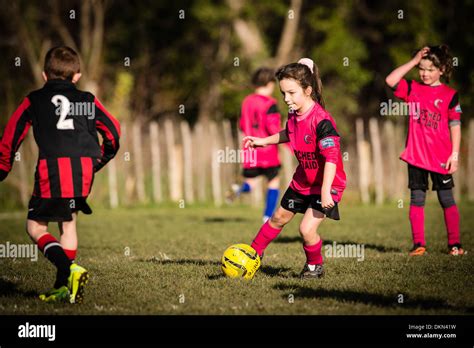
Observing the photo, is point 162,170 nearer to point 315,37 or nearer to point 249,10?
point 249,10

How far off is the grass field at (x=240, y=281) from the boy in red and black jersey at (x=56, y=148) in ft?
1.84

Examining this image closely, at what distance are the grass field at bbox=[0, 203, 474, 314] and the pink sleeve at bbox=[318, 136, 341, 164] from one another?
1157 millimetres

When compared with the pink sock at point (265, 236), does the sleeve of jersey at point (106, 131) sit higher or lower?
higher

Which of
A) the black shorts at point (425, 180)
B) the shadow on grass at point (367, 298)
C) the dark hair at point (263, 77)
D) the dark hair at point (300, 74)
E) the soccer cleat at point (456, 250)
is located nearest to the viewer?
the shadow on grass at point (367, 298)

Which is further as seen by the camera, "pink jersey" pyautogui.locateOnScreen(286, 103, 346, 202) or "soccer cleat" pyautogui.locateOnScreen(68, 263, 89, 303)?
"pink jersey" pyautogui.locateOnScreen(286, 103, 346, 202)

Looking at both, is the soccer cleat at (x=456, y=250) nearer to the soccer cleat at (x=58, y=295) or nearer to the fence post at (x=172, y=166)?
the soccer cleat at (x=58, y=295)

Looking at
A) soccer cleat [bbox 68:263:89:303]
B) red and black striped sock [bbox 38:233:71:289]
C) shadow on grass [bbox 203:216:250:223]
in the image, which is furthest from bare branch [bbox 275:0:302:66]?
soccer cleat [bbox 68:263:89:303]

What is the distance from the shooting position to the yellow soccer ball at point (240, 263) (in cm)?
657

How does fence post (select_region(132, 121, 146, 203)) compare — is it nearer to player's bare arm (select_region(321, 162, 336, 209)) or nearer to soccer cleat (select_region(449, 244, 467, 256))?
soccer cleat (select_region(449, 244, 467, 256))

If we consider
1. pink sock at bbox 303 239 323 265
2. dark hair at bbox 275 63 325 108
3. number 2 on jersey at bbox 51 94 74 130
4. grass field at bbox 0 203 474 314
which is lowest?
grass field at bbox 0 203 474 314

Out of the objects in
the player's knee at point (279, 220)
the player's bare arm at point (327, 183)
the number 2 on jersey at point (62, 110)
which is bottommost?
the player's knee at point (279, 220)

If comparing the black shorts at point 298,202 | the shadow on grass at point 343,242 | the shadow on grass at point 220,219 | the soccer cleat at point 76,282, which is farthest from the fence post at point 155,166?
the soccer cleat at point 76,282

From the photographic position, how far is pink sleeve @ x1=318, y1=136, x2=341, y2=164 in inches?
242
